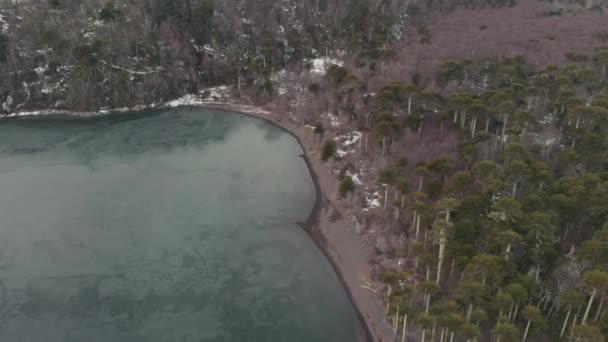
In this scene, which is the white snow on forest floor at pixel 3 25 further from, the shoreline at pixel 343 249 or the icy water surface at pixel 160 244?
the shoreline at pixel 343 249

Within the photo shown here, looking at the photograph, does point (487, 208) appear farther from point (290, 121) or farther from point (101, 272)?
point (290, 121)

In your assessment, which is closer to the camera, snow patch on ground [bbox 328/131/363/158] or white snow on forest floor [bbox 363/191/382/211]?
white snow on forest floor [bbox 363/191/382/211]

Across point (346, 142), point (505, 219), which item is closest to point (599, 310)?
point (505, 219)

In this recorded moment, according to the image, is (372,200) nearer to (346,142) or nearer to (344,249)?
(344,249)

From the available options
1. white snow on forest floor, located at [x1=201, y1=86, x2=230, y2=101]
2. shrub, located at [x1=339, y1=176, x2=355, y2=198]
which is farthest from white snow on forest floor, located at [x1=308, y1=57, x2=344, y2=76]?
shrub, located at [x1=339, y1=176, x2=355, y2=198]

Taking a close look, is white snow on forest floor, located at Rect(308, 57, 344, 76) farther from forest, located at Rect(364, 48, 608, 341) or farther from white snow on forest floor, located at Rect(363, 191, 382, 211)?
white snow on forest floor, located at Rect(363, 191, 382, 211)

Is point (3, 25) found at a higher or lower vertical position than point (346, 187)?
higher

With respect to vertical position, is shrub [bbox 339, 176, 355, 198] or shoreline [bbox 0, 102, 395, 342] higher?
shrub [bbox 339, 176, 355, 198]

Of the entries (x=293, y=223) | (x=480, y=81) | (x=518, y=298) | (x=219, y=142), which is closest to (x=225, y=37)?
(x=219, y=142)
